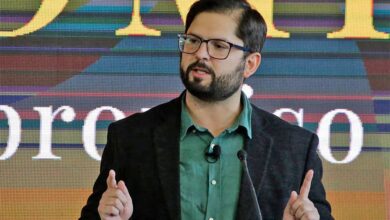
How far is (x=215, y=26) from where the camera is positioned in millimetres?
2379

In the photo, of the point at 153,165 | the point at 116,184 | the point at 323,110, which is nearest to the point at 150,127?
the point at 153,165

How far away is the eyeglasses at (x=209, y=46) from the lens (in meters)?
2.34

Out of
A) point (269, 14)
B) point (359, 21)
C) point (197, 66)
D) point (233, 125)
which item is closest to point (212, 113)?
point (233, 125)

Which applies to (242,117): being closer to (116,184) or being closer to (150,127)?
A: (150,127)

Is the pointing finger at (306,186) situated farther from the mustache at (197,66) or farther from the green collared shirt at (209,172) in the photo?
the mustache at (197,66)

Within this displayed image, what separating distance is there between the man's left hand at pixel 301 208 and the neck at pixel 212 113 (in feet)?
1.21

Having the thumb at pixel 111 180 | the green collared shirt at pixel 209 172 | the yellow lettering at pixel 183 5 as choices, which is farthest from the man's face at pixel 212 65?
the yellow lettering at pixel 183 5

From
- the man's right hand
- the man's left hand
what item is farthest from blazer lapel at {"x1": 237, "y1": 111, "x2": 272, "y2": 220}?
the man's right hand

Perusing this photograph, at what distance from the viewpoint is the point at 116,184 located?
7.09ft

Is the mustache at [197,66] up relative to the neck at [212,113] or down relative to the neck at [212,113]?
up

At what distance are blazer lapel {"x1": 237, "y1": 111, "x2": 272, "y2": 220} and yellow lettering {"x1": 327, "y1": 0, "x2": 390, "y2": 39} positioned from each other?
0.92 m

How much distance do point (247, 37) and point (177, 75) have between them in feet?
2.49

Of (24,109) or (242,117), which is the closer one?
(242,117)

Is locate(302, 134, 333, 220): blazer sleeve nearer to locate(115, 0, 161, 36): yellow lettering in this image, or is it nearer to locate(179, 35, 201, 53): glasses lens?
locate(179, 35, 201, 53): glasses lens
